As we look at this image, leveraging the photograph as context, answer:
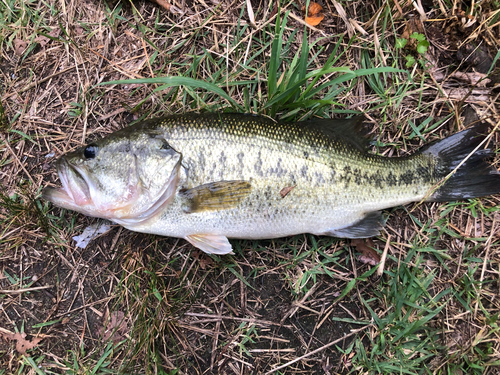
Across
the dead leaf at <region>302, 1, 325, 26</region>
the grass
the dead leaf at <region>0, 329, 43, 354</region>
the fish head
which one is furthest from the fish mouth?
the dead leaf at <region>302, 1, 325, 26</region>

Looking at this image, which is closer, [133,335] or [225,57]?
[133,335]

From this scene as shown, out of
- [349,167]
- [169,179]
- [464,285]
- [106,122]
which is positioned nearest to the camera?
[169,179]

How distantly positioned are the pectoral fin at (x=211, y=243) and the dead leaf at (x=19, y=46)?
283cm

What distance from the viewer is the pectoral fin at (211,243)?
2.78 metres

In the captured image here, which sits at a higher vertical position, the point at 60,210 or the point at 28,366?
the point at 60,210

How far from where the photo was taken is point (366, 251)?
3109mm

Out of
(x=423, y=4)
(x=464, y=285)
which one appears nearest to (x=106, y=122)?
(x=423, y=4)

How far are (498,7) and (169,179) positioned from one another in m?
3.85

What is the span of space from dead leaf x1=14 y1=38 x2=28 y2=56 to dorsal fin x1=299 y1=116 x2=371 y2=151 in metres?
3.20

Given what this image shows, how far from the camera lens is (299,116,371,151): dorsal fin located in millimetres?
2990

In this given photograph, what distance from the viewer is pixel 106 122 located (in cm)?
325

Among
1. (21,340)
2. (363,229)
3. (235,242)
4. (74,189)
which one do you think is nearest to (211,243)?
(235,242)

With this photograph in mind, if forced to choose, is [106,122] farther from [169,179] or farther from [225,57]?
[225,57]

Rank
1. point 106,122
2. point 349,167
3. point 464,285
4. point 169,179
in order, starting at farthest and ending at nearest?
point 106,122 → point 464,285 → point 349,167 → point 169,179
